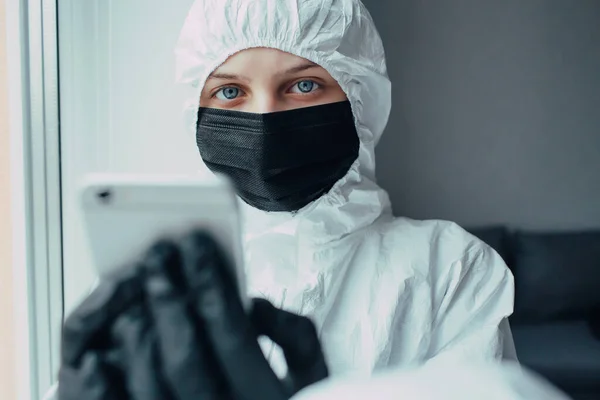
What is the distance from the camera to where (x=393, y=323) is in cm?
64

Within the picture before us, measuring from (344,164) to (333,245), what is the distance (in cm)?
12

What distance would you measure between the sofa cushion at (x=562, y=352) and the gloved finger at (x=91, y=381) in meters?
0.80

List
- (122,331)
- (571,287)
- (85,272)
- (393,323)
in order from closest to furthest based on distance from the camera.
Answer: (122,331), (393,323), (85,272), (571,287)

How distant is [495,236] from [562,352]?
0.84 feet

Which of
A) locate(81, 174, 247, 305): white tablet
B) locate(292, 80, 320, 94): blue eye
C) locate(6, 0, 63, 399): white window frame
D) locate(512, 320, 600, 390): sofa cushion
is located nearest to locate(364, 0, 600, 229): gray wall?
locate(512, 320, 600, 390): sofa cushion

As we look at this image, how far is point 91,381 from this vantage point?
1.10ft

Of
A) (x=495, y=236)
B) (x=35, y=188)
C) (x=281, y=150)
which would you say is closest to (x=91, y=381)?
(x=281, y=150)

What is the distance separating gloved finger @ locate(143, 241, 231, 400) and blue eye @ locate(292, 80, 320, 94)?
1.14 ft

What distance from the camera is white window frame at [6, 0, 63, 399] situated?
28.1 inches

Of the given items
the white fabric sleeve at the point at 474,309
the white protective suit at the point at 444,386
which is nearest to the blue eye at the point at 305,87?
the white fabric sleeve at the point at 474,309

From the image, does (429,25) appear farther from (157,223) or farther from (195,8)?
(157,223)

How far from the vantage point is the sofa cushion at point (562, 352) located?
0.94m

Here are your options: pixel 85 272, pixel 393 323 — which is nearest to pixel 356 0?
pixel 393 323

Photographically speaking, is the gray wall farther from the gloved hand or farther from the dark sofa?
the gloved hand
